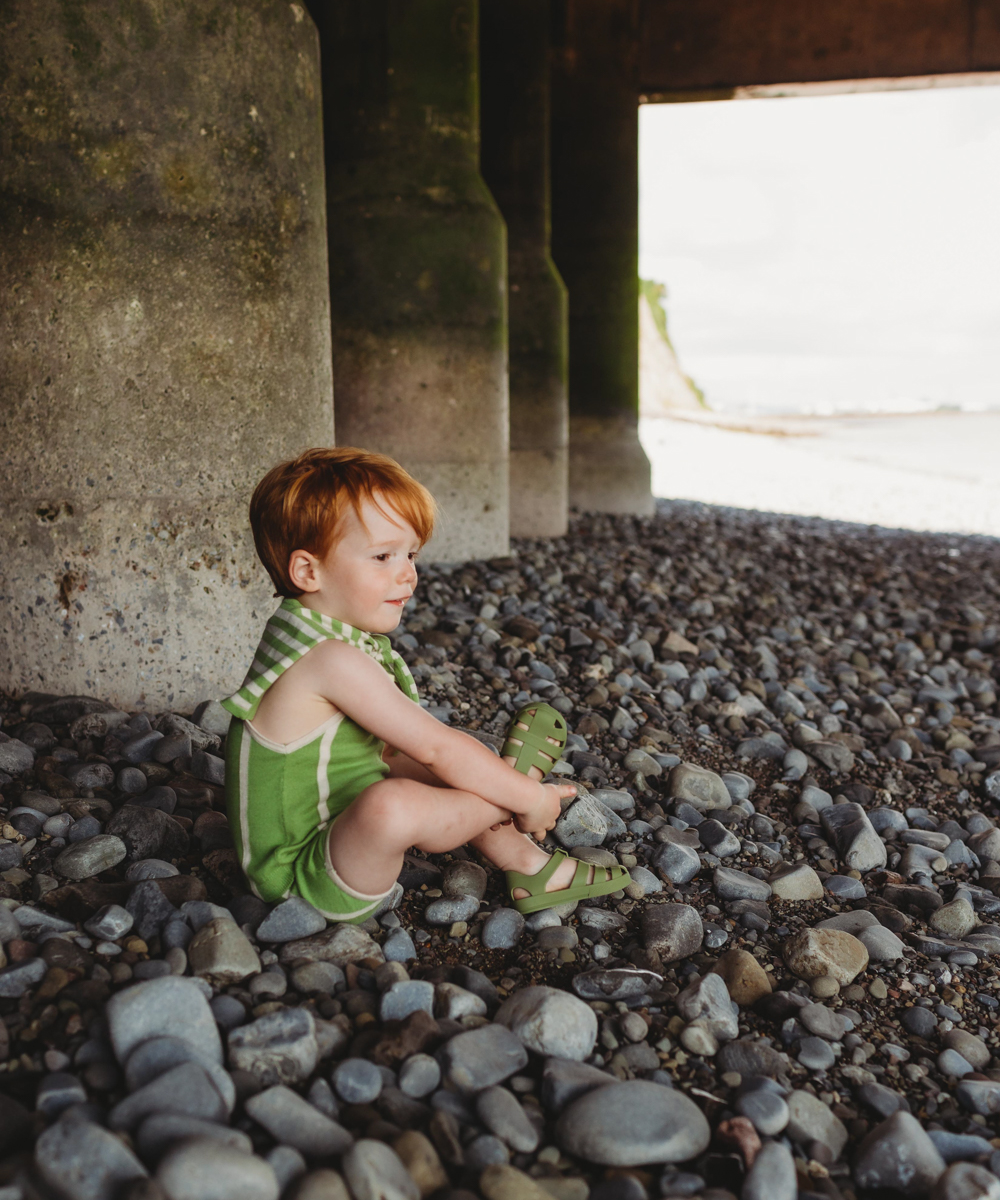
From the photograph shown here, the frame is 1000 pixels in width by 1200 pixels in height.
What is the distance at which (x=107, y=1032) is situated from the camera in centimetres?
153

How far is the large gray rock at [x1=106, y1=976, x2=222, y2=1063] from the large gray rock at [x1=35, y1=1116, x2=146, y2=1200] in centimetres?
20

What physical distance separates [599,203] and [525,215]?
162 centimetres

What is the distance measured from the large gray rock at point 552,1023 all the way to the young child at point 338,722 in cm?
34

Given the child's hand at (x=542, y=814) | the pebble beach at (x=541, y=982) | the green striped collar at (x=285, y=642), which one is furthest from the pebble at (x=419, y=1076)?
the green striped collar at (x=285, y=642)

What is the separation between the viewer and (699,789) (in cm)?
281

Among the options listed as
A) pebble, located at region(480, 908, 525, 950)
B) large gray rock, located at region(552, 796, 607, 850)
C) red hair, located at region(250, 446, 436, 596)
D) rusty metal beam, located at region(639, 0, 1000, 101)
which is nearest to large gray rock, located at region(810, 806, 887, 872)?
large gray rock, located at region(552, 796, 607, 850)

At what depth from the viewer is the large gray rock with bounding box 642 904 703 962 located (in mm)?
2010

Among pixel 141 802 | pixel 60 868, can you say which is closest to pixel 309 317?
pixel 141 802

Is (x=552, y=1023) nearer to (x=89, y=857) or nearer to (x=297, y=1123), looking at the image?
(x=297, y=1123)

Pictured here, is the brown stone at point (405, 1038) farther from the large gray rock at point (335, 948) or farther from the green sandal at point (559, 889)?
the green sandal at point (559, 889)

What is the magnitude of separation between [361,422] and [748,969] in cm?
391

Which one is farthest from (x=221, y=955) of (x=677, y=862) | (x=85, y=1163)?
(x=677, y=862)

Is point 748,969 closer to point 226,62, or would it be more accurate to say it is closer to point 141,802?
point 141,802

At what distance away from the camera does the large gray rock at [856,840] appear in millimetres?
2582
